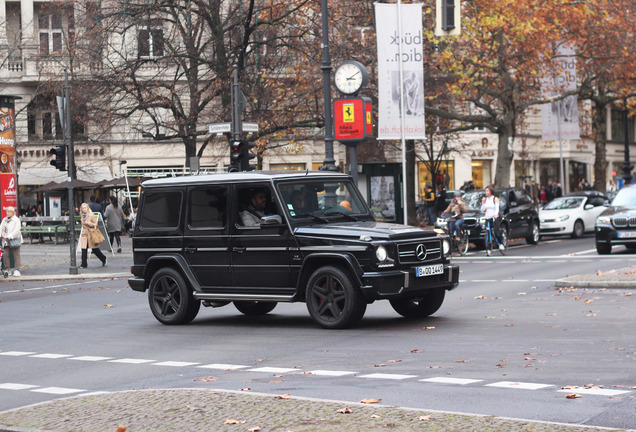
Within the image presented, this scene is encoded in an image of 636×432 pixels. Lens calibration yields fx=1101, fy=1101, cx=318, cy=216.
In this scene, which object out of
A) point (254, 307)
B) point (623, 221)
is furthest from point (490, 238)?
point (254, 307)

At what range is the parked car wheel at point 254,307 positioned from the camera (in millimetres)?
15867

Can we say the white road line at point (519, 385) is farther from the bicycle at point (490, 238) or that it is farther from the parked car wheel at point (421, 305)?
the bicycle at point (490, 238)

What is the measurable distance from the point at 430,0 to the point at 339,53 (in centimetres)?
347

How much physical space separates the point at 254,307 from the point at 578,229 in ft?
76.3

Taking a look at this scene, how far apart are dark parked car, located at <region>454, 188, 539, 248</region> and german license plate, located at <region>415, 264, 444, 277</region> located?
56.0 ft

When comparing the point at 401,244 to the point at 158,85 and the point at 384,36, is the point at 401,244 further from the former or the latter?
the point at 158,85

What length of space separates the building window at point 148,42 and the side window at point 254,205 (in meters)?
23.2

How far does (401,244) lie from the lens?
1308 centimetres

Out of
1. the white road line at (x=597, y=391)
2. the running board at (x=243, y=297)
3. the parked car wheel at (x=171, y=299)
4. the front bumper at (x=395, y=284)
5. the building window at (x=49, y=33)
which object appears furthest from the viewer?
the building window at (x=49, y=33)

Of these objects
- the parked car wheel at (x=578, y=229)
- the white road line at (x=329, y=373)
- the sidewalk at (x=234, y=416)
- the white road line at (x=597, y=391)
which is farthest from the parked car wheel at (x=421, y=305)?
the parked car wheel at (x=578, y=229)

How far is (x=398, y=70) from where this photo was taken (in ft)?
93.0

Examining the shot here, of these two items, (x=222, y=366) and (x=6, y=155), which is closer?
(x=222, y=366)

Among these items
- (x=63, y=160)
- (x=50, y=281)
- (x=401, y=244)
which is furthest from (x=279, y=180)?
(x=63, y=160)

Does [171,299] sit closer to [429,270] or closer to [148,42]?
[429,270]
